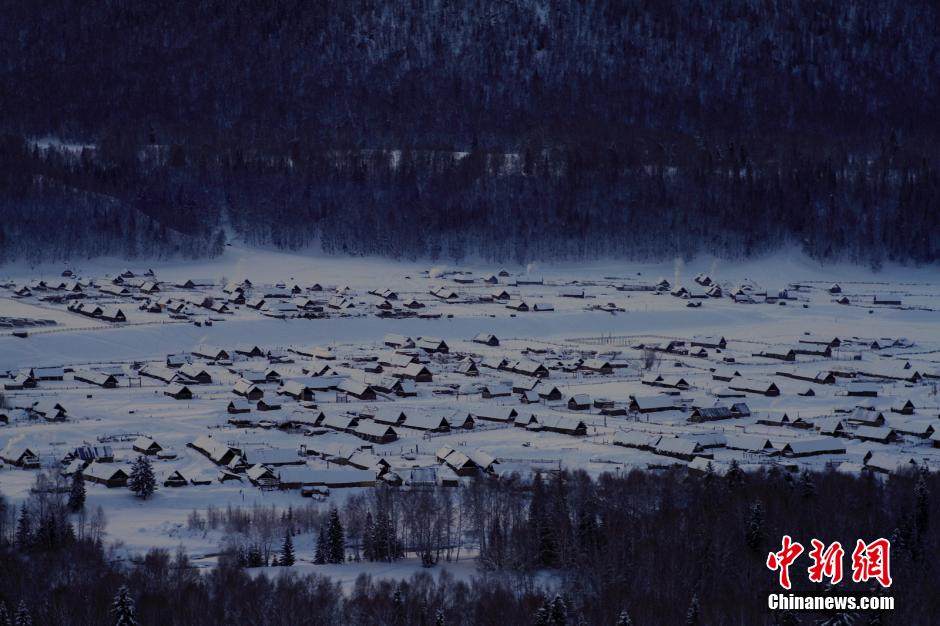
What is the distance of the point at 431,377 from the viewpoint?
54.7m

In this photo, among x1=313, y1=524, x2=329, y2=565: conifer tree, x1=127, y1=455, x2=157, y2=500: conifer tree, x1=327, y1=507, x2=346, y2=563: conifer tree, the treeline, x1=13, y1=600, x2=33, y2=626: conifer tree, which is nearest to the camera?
x1=13, y1=600, x2=33, y2=626: conifer tree

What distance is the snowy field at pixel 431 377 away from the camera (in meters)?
39.1

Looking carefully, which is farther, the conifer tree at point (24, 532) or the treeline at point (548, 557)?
the conifer tree at point (24, 532)

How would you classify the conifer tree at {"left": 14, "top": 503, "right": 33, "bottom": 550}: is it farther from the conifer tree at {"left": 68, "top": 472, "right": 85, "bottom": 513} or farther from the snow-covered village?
the conifer tree at {"left": 68, "top": 472, "right": 85, "bottom": 513}

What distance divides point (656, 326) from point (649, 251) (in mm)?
29799

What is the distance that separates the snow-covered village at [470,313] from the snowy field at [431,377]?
0.83ft

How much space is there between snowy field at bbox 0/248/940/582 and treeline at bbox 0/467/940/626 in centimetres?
191

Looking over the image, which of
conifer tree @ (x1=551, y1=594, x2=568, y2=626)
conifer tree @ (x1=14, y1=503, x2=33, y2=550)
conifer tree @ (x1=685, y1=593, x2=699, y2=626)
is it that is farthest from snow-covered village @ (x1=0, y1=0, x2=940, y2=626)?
conifer tree @ (x1=14, y1=503, x2=33, y2=550)

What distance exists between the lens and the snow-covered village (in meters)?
29.5

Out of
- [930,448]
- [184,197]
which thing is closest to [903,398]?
[930,448]

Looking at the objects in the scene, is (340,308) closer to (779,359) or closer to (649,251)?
(779,359)

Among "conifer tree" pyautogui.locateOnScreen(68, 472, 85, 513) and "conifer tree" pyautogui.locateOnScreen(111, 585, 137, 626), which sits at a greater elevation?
"conifer tree" pyautogui.locateOnScreen(68, 472, 85, 513)

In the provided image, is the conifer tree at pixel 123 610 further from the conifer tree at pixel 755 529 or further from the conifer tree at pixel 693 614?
the conifer tree at pixel 755 529

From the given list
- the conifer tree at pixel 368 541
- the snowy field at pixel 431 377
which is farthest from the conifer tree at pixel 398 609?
the conifer tree at pixel 368 541
